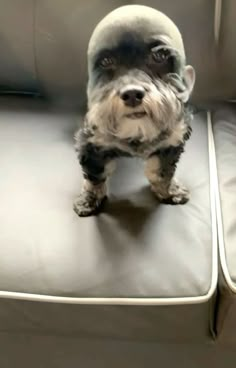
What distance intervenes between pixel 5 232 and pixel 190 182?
354 millimetres

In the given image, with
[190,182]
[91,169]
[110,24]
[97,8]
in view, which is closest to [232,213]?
[190,182]

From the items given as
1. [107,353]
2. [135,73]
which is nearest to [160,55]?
[135,73]

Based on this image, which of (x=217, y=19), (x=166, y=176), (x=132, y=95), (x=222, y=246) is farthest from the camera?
(x=217, y=19)

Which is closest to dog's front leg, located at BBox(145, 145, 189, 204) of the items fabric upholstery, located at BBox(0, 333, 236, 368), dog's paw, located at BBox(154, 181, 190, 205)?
dog's paw, located at BBox(154, 181, 190, 205)

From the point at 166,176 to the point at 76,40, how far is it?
406mm

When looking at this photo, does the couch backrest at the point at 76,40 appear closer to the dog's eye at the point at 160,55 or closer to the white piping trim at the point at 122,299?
the dog's eye at the point at 160,55

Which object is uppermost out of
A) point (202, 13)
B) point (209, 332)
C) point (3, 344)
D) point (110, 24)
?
point (110, 24)

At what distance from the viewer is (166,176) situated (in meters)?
1.06

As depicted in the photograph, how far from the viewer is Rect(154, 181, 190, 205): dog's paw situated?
1047mm

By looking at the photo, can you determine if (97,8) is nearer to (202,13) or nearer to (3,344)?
(202,13)

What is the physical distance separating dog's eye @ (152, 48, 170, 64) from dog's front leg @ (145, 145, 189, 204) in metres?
0.19

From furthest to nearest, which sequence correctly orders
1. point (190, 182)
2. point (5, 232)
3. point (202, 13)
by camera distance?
point (202, 13), point (190, 182), point (5, 232)

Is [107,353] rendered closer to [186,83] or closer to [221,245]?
[221,245]

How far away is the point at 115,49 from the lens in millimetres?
886
